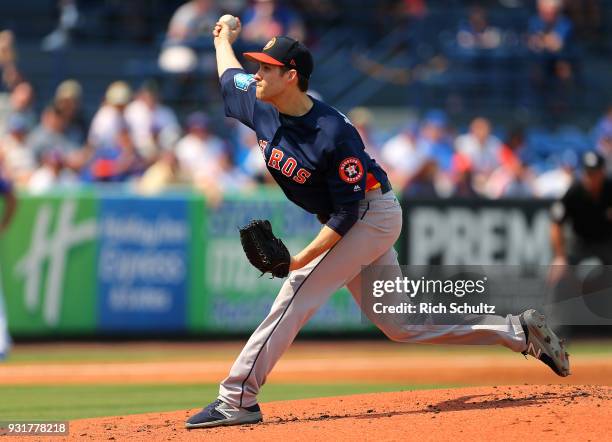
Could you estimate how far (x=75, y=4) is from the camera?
1639 cm

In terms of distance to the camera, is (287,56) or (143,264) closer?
(287,56)

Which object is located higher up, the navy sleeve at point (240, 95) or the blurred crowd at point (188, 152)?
the blurred crowd at point (188, 152)

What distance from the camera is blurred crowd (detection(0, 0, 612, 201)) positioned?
13.6 meters

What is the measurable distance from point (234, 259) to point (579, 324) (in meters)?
4.19

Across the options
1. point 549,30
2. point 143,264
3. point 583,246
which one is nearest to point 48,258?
point 143,264

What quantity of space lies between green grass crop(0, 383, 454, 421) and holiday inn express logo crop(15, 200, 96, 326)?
3.03 m

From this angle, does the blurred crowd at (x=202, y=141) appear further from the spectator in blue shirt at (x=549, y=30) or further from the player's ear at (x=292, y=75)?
the player's ear at (x=292, y=75)

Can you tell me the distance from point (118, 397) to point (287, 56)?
3990mm

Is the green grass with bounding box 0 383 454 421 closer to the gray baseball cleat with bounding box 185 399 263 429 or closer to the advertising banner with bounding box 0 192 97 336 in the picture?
the gray baseball cleat with bounding box 185 399 263 429

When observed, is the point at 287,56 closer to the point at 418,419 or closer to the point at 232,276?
the point at 418,419

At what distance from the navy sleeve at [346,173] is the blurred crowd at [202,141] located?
712 centimetres

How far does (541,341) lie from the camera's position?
6609 millimetres

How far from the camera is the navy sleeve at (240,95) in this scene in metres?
6.52

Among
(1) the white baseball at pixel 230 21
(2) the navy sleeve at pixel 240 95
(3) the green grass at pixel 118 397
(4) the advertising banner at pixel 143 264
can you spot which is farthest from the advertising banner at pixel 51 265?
(2) the navy sleeve at pixel 240 95
